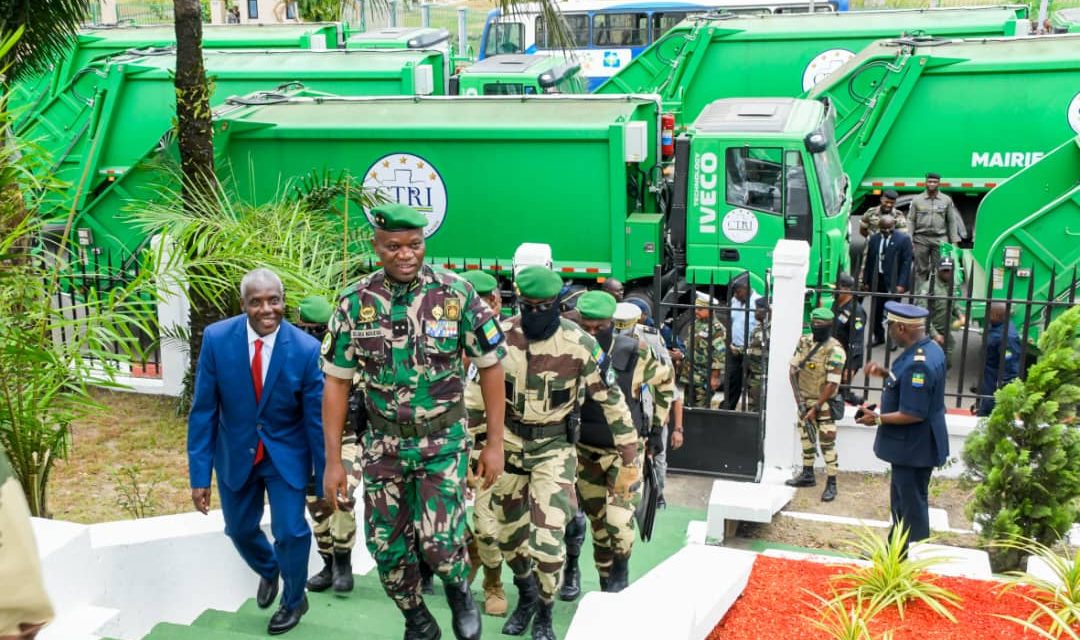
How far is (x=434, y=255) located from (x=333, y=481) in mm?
6614

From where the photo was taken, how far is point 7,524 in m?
2.03

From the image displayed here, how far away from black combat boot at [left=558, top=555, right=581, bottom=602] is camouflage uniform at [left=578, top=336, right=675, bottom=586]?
126 millimetres

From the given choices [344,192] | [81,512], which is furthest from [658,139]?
[81,512]

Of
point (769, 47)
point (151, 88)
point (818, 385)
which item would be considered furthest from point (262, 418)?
point (769, 47)

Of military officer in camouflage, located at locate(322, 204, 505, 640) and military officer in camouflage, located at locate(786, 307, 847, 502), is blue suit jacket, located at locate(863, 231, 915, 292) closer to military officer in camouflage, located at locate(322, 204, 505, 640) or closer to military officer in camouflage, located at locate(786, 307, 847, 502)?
military officer in camouflage, located at locate(786, 307, 847, 502)

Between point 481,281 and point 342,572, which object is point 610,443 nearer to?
point 481,281

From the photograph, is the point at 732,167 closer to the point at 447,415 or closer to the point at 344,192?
the point at 344,192

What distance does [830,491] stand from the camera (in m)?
7.57

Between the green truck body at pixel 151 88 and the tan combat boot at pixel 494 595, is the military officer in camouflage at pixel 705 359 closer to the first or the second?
the tan combat boot at pixel 494 595

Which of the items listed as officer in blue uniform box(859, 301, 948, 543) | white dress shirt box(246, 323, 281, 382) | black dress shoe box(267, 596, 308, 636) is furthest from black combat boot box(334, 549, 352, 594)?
officer in blue uniform box(859, 301, 948, 543)

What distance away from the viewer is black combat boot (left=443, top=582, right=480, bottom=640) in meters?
4.16

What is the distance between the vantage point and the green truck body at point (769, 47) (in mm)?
15328

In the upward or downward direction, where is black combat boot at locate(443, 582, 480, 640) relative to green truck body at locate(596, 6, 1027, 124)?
downward

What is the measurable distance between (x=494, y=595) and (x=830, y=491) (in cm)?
334
